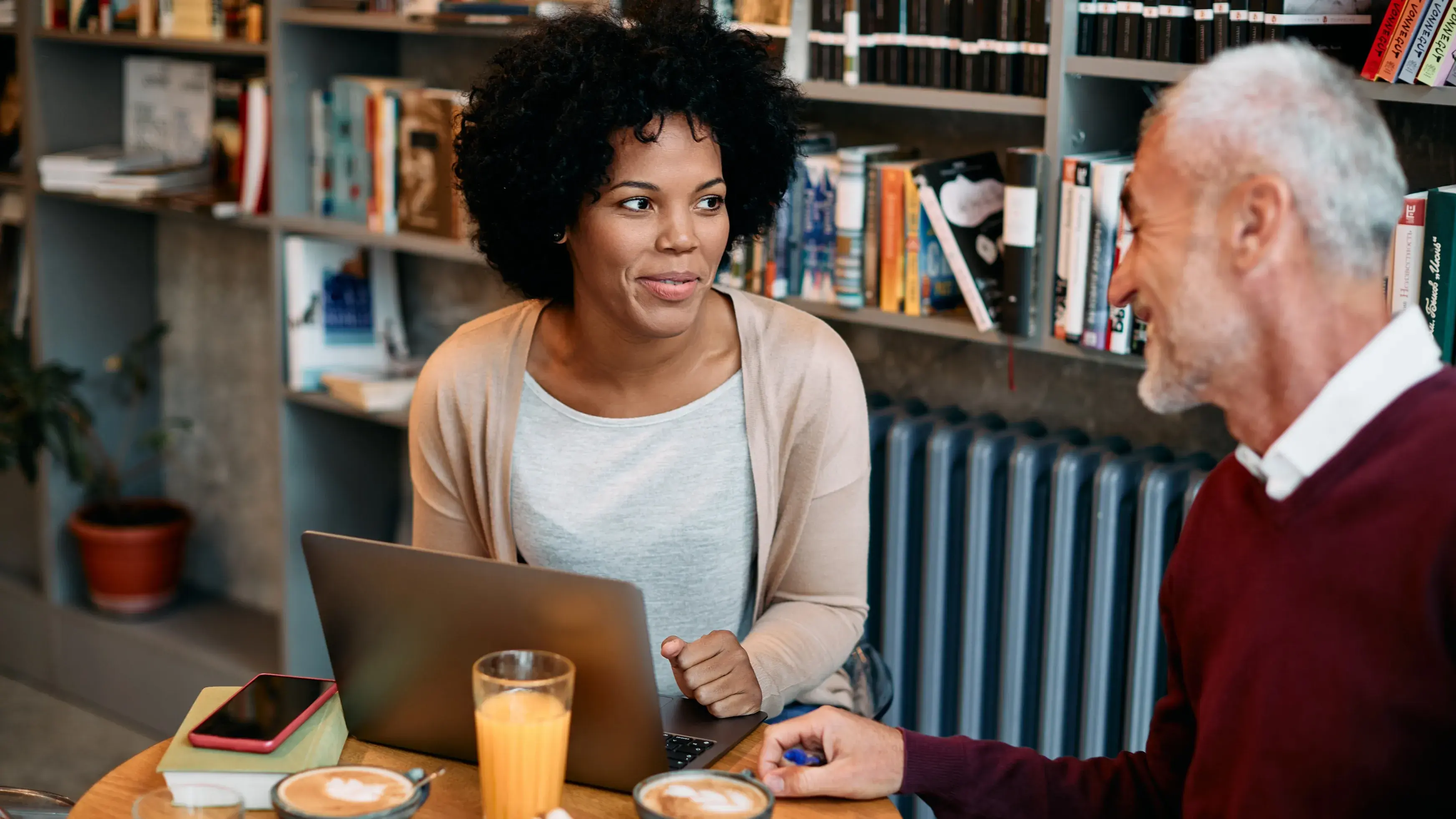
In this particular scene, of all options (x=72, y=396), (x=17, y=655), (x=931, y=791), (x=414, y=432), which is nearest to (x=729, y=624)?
(x=414, y=432)

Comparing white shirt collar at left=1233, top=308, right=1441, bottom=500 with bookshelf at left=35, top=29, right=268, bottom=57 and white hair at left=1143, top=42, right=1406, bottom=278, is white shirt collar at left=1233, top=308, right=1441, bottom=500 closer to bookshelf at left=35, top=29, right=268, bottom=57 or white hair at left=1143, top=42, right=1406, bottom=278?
white hair at left=1143, top=42, right=1406, bottom=278

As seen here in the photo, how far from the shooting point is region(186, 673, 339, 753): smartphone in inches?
49.1

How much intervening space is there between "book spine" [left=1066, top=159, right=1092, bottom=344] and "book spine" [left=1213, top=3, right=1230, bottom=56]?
0.71ft

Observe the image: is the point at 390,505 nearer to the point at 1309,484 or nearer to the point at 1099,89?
the point at 1099,89

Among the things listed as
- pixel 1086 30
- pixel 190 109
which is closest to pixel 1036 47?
pixel 1086 30

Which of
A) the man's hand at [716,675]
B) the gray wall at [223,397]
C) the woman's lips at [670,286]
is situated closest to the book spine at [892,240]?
the woman's lips at [670,286]

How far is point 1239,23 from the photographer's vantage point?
188 cm

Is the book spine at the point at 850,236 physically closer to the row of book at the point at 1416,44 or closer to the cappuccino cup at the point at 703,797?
the row of book at the point at 1416,44

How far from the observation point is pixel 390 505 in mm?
3332

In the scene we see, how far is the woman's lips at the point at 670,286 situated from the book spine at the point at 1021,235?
578 mm

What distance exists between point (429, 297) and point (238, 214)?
0.42m

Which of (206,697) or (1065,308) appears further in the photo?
(1065,308)

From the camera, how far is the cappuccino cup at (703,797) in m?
1.13

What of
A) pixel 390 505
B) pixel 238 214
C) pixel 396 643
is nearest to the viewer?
pixel 396 643
